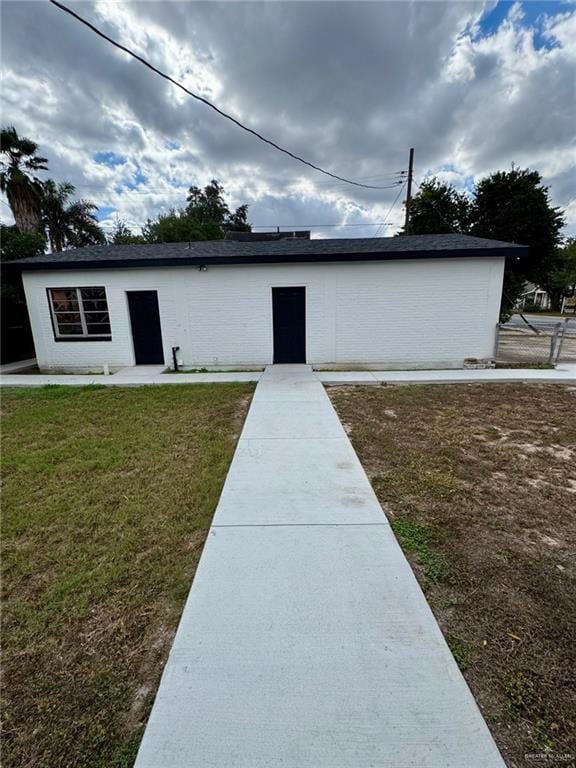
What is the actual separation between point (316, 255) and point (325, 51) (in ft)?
A: 12.5

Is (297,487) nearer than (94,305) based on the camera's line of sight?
Yes


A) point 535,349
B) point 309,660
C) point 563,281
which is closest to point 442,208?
point 535,349

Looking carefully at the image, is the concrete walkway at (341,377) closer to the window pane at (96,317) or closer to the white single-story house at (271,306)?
the white single-story house at (271,306)

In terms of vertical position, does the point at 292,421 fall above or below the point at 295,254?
below

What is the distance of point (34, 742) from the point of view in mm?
1333

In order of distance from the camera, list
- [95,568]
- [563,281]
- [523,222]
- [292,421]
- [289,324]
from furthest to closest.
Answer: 1. [563,281]
2. [523,222]
3. [289,324]
4. [292,421]
5. [95,568]

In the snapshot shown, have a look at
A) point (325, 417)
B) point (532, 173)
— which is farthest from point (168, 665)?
point (532, 173)

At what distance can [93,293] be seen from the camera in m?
8.57

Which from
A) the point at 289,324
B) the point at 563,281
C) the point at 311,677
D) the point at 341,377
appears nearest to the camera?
the point at 311,677

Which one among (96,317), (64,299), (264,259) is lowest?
(96,317)

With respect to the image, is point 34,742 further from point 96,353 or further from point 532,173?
point 532,173

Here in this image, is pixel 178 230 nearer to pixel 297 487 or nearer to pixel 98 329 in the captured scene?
pixel 98 329

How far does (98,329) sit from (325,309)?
5815 mm

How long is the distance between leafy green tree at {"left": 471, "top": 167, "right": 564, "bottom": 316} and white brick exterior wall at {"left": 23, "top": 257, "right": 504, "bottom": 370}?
8.27 meters
